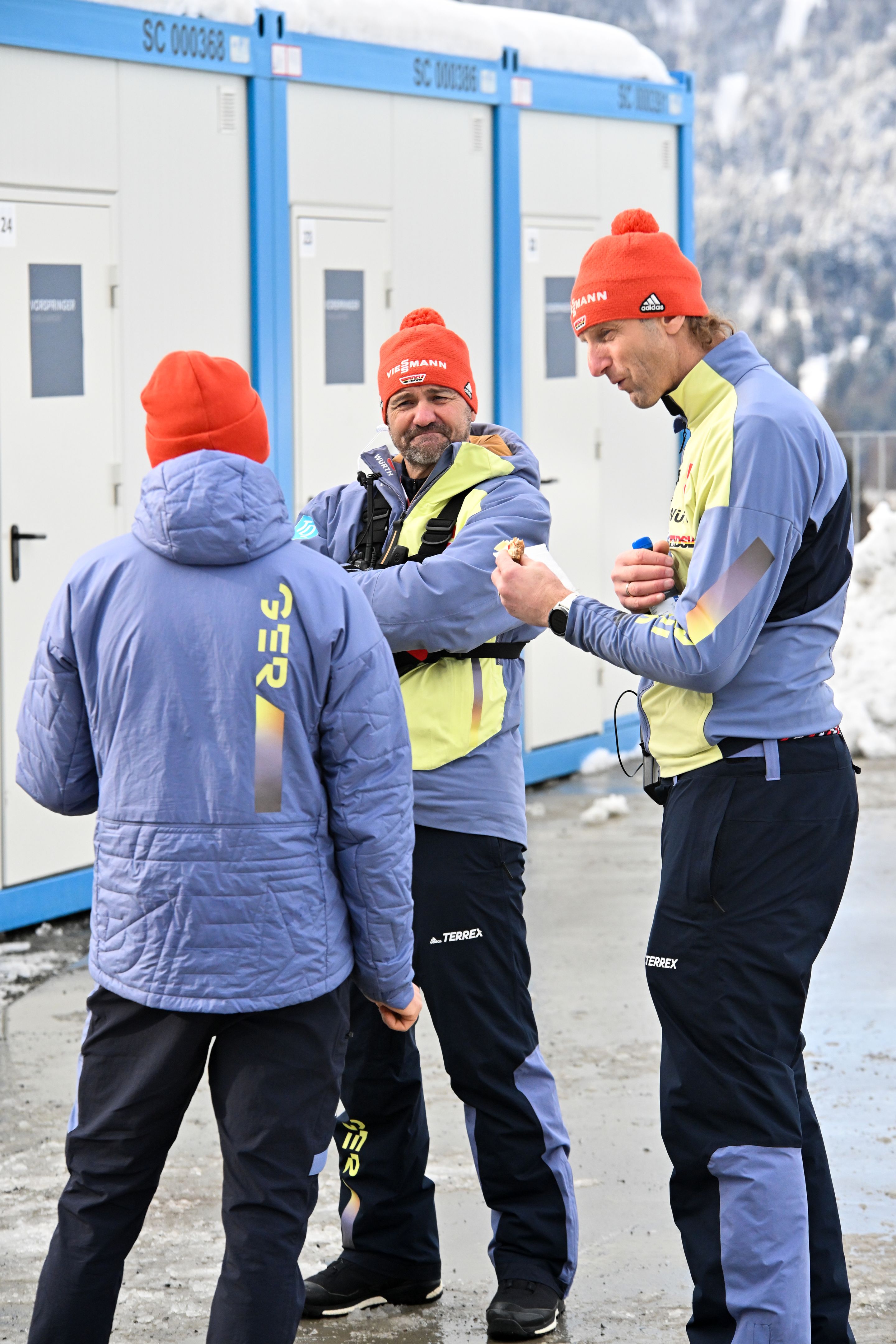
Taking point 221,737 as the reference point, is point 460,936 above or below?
below

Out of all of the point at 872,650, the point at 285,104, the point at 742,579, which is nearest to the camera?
the point at 742,579

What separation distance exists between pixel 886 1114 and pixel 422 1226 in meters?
1.40

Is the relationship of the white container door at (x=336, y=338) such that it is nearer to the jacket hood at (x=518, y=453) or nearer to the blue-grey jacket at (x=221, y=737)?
the jacket hood at (x=518, y=453)

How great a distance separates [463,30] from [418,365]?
472cm

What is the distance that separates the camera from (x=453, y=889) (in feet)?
10.6

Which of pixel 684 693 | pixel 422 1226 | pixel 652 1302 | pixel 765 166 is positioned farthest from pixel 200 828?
pixel 765 166

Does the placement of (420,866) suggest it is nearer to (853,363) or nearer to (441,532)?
(441,532)

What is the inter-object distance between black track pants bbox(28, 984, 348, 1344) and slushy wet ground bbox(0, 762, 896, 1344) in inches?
32.0

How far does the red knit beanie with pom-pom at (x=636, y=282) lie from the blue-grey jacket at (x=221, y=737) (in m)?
0.65

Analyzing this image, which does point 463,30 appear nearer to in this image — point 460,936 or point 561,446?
point 561,446

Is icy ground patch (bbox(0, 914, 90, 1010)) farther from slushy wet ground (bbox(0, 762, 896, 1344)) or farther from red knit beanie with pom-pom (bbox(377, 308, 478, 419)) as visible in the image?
red knit beanie with pom-pom (bbox(377, 308, 478, 419))

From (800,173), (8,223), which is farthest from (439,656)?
(800,173)

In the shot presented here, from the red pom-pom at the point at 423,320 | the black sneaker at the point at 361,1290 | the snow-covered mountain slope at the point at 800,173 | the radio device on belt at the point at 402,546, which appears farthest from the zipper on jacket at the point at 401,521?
the snow-covered mountain slope at the point at 800,173

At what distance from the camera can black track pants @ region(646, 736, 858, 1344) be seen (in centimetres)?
272
